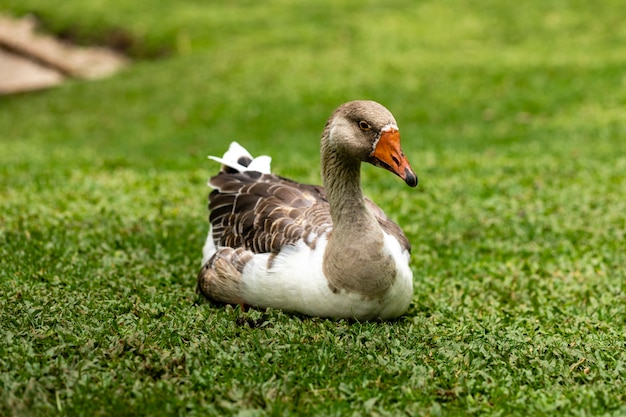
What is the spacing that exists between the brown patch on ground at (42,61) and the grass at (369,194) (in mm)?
2654

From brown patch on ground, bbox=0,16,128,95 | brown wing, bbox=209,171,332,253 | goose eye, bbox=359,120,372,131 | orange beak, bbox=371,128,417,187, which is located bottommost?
brown wing, bbox=209,171,332,253

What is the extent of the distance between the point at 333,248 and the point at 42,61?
22185mm

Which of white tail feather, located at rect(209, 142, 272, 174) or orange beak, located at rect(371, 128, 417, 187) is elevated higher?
orange beak, located at rect(371, 128, 417, 187)

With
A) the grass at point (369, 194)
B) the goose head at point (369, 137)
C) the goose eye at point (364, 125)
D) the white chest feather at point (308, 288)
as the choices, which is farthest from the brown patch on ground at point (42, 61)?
the goose eye at point (364, 125)

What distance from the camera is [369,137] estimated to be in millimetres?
5332

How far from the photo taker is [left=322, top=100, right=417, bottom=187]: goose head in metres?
5.22

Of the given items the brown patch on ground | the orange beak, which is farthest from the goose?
the brown patch on ground

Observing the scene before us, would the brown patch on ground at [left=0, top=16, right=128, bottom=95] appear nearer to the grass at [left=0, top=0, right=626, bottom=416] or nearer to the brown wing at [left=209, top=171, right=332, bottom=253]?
the grass at [left=0, top=0, right=626, bottom=416]

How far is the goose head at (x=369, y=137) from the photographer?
17.1ft

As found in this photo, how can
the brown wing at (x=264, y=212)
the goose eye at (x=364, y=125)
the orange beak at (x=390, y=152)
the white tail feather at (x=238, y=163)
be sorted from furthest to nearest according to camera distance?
the white tail feather at (x=238, y=163) → the brown wing at (x=264, y=212) → the goose eye at (x=364, y=125) → the orange beak at (x=390, y=152)

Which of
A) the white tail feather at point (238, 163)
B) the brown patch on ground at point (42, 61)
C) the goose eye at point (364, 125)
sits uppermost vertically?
the brown patch on ground at point (42, 61)

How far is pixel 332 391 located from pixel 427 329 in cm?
139

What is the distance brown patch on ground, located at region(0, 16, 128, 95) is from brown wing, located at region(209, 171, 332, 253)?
16.5m

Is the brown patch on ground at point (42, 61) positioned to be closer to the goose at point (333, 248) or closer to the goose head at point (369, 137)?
the goose at point (333, 248)
